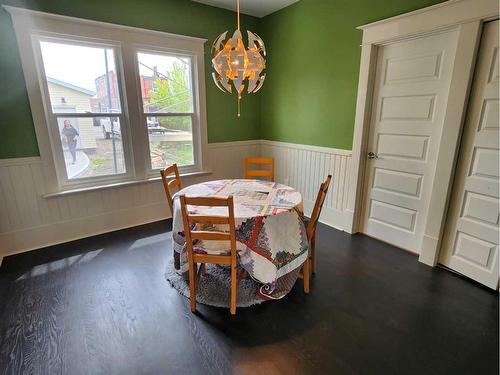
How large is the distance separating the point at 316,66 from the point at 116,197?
2.94 meters

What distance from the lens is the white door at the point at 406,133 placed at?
244 centimetres

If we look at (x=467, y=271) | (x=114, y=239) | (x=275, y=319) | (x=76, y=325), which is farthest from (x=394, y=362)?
(x=114, y=239)

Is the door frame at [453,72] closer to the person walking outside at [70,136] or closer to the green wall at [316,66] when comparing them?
the green wall at [316,66]

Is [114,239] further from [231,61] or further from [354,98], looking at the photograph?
[354,98]

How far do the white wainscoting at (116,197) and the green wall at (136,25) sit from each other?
0.20 meters

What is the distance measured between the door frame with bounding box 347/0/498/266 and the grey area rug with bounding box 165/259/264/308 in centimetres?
175

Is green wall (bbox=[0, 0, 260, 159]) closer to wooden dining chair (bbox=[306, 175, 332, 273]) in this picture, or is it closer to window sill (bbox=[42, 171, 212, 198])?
window sill (bbox=[42, 171, 212, 198])

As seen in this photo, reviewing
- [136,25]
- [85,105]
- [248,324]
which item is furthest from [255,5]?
[248,324]

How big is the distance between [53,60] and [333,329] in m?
3.53

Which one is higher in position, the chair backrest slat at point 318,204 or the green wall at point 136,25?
the green wall at point 136,25

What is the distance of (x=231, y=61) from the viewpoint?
204 centimetres

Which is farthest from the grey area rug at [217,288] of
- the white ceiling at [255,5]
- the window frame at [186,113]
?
the white ceiling at [255,5]

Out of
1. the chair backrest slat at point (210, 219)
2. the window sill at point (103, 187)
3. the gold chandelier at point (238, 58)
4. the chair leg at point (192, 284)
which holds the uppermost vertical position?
the gold chandelier at point (238, 58)

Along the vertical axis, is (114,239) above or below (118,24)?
below
